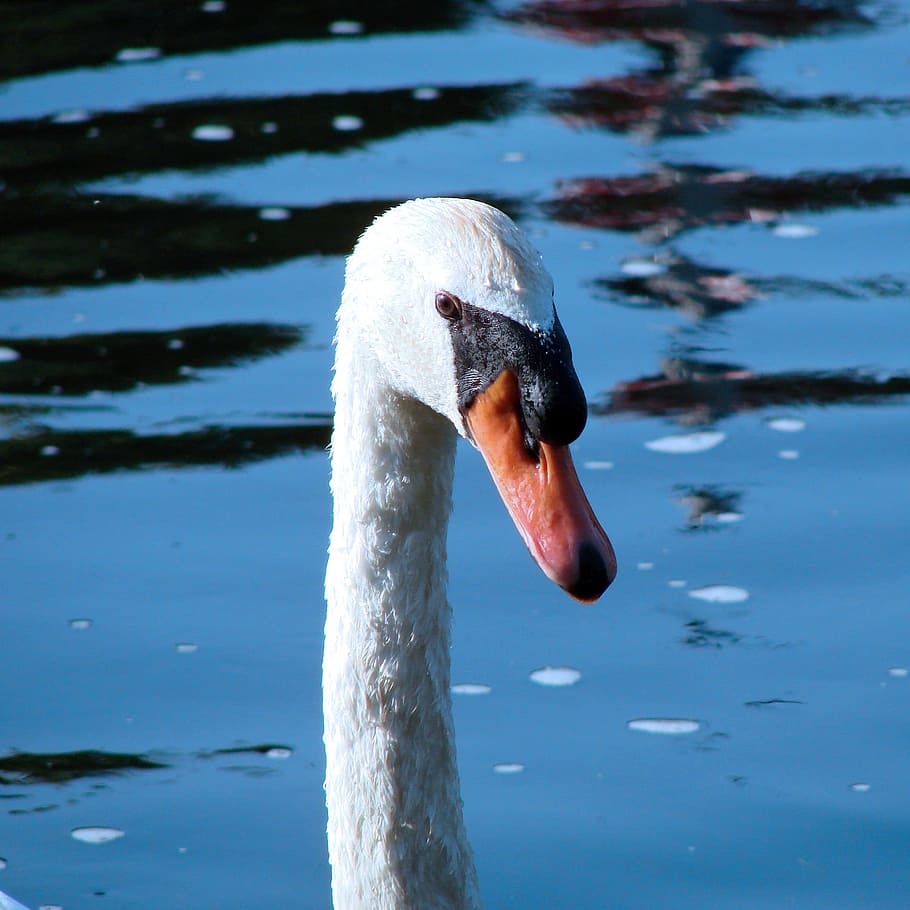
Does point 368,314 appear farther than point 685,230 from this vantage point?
No

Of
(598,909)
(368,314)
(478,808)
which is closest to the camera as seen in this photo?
(368,314)

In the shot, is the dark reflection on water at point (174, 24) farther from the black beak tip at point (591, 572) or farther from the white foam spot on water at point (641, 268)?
the black beak tip at point (591, 572)

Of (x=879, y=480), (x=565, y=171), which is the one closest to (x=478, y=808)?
(x=879, y=480)

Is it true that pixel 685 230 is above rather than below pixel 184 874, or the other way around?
above

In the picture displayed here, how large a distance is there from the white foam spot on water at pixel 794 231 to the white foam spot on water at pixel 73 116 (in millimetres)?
4353

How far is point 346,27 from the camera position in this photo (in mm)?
11531

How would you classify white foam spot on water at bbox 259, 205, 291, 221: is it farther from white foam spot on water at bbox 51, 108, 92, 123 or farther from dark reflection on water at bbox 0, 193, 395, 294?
white foam spot on water at bbox 51, 108, 92, 123

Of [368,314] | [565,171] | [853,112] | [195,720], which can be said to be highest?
[853,112]

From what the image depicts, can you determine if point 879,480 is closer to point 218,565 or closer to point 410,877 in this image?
point 218,565

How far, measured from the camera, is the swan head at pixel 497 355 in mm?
3076

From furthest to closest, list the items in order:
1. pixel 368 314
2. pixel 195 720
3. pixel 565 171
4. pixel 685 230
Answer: pixel 565 171 < pixel 685 230 < pixel 195 720 < pixel 368 314

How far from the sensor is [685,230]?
348 inches

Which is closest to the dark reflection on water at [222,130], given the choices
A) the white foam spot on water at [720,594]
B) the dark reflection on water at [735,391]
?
the dark reflection on water at [735,391]

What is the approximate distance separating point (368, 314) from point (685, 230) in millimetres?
5729
